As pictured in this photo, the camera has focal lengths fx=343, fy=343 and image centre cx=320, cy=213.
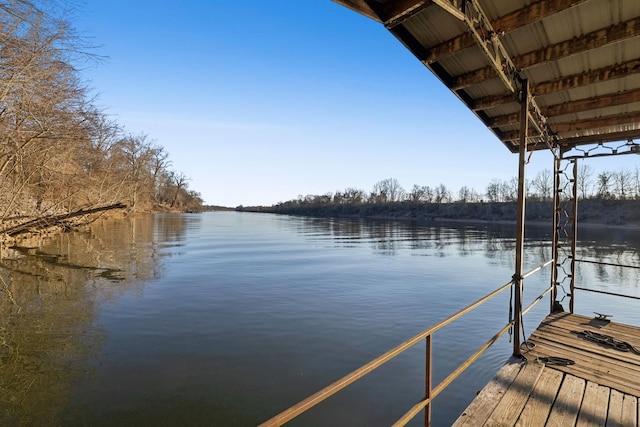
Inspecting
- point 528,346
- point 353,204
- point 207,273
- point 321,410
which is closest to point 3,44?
point 207,273

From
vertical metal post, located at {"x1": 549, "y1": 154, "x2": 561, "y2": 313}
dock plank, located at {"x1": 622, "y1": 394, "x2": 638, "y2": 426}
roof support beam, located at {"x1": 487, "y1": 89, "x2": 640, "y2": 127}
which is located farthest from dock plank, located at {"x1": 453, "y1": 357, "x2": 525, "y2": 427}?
roof support beam, located at {"x1": 487, "y1": 89, "x2": 640, "y2": 127}

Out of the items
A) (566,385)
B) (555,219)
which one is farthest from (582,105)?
(566,385)

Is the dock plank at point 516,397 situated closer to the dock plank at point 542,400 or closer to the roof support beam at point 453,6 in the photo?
the dock plank at point 542,400

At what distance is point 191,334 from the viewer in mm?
6762

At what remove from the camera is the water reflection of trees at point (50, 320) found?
451 centimetres

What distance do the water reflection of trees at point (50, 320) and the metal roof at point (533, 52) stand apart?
5.86m

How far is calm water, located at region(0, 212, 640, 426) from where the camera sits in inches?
176

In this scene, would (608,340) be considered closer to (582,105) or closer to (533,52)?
(582,105)

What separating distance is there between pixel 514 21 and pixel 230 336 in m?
6.51

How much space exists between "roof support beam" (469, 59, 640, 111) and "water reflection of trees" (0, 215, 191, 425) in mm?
6706

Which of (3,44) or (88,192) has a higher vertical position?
(3,44)

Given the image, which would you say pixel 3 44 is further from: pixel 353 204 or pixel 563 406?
pixel 353 204

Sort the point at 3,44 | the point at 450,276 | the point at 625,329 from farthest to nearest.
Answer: the point at 450,276 < the point at 3,44 < the point at 625,329

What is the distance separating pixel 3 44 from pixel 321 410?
11.5 meters
